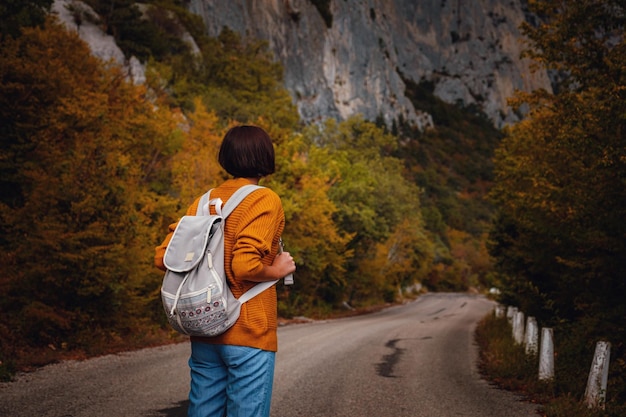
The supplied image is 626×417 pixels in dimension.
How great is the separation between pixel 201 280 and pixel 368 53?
118 meters

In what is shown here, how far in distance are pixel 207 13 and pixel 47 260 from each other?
5476 centimetres

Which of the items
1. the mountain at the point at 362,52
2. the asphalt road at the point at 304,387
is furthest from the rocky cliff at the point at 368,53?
the asphalt road at the point at 304,387

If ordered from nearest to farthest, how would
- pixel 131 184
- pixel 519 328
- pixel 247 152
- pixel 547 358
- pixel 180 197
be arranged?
pixel 247 152 → pixel 547 358 → pixel 519 328 → pixel 131 184 → pixel 180 197

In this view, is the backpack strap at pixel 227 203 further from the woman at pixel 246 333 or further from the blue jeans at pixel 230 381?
the blue jeans at pixel 230 381

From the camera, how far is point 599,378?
5.68m

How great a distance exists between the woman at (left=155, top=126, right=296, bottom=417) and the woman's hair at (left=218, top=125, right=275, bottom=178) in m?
0.09

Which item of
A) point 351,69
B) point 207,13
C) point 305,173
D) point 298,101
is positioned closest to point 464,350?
point 305,173

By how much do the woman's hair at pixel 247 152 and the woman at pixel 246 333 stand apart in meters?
0.09

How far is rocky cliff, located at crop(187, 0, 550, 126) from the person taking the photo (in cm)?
7244

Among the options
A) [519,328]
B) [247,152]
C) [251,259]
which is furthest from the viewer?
[519,328]

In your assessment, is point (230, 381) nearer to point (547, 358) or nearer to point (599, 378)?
point (599, 378)

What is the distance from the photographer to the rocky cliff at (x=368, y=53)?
72438 millimetres

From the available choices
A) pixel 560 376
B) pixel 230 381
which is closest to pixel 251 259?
pixel 230 381

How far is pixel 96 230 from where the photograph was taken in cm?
959
